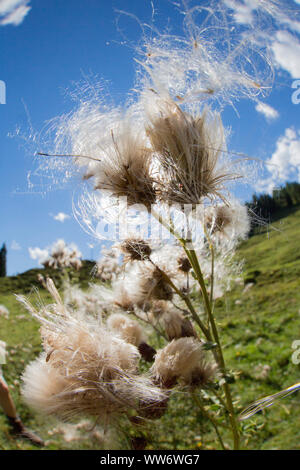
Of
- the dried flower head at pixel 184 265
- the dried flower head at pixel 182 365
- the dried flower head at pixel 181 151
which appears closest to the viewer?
the dried flower head at pixel 181 151

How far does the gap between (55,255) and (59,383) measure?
312 centimetres

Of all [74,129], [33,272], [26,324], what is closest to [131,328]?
[74,129]

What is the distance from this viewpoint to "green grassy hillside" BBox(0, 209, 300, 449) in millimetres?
3406

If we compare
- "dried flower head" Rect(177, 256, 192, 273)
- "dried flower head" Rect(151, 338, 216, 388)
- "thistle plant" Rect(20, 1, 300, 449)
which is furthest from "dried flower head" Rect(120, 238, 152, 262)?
"dried flower head" Rect(151, 338, 216, 388)

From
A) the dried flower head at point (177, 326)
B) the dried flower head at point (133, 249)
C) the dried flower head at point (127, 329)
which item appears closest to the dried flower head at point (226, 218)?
the dried flower head at point (133, 249)

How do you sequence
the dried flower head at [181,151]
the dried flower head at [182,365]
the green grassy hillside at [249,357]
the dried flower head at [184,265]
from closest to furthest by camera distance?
1. the dried flower head at [181,151]
2. the dried flower head at [182,365]
3. the dried flower head at [184,265]
4. the green grassy hillside at [249,357]

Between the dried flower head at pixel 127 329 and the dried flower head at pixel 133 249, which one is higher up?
the dried flower head at pixel 133 249

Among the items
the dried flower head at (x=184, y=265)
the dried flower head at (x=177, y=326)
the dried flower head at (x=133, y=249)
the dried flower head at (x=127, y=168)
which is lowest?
the dried flower head at (x=177, y=326)

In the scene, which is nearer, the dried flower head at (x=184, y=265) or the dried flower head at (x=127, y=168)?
the dried flower head at (x=127, y=168)

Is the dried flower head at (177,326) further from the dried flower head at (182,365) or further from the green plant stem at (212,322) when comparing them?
the green plant stem at (212,322)

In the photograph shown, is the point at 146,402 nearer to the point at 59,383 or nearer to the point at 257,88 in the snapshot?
the point at 59,383

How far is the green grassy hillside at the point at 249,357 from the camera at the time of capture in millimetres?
3406

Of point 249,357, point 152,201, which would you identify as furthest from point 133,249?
point 249,357

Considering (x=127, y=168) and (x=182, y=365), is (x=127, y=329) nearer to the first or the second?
(x=182, y=365)
